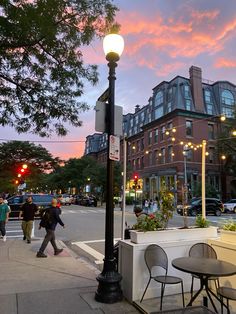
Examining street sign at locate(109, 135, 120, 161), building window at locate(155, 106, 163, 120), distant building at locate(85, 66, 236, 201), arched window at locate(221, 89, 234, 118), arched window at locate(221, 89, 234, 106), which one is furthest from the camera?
building window at locate(155, 106, 163, 120)

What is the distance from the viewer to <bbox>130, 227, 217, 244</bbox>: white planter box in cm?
529

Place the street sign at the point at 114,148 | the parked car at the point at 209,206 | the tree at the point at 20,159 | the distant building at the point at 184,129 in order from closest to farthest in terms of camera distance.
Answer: the street sign at the point at 114,148 < the parked car at the point at 209,206 < the tree at the point at 20,159 < the distant building at the point at 184,129

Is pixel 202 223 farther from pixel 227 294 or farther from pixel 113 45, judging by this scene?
pixel 113 45

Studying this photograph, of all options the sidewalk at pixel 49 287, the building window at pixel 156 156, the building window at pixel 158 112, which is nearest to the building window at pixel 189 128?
the building window at pixel 158 112

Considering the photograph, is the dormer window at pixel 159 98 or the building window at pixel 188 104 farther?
the dormer window at pixel 159 98

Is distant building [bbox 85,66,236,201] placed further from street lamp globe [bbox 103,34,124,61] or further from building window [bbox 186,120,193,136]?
street lamp globe [bbox 103,34,124,61]

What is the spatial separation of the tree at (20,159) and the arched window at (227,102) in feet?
100

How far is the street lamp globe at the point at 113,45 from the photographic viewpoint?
18.6ft

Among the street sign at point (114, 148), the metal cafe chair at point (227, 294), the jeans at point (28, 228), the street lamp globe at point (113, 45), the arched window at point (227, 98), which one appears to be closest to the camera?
the metal cafe chair at point (227, 294)

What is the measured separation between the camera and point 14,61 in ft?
26.1

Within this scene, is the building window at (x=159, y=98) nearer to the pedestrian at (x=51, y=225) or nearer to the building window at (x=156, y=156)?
the building window at (x=156, y=156)

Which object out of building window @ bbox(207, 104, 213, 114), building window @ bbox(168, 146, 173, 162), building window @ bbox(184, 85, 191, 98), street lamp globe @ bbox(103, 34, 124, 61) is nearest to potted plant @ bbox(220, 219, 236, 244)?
street lamp globe @ bbox(103, 34, 124, 61)

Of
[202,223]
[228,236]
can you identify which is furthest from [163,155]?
[228,236]

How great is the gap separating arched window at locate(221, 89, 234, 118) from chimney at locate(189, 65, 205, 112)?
4115mm
